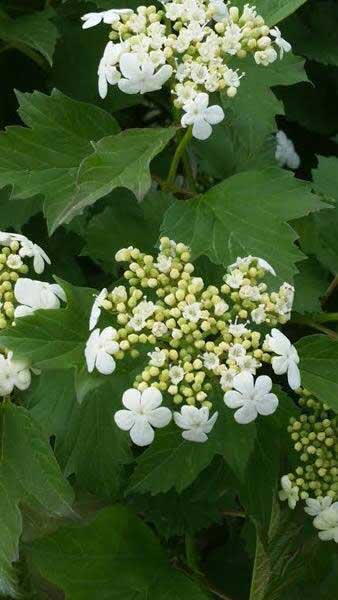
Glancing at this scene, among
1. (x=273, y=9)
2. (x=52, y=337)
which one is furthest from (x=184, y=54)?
(x=52, y=337)

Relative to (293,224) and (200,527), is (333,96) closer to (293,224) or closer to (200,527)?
(293,224)

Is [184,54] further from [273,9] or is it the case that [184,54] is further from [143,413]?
[143,413]

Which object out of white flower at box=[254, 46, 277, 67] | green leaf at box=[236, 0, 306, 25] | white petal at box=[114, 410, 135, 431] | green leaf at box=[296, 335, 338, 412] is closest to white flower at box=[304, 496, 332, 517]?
green leaf at box=[296, 335, 338, 412]

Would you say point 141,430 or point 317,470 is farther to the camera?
point 317,470

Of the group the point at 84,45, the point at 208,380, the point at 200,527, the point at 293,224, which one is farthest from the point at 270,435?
the point at 84,45

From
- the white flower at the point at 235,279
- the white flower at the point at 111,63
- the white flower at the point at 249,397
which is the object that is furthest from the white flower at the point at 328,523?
the white flower at the point at 111,63

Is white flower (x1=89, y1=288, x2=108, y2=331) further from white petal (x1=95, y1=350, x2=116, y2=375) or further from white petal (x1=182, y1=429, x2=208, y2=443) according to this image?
white petal (x1=182, y1=429, x2=208, y2=443)
